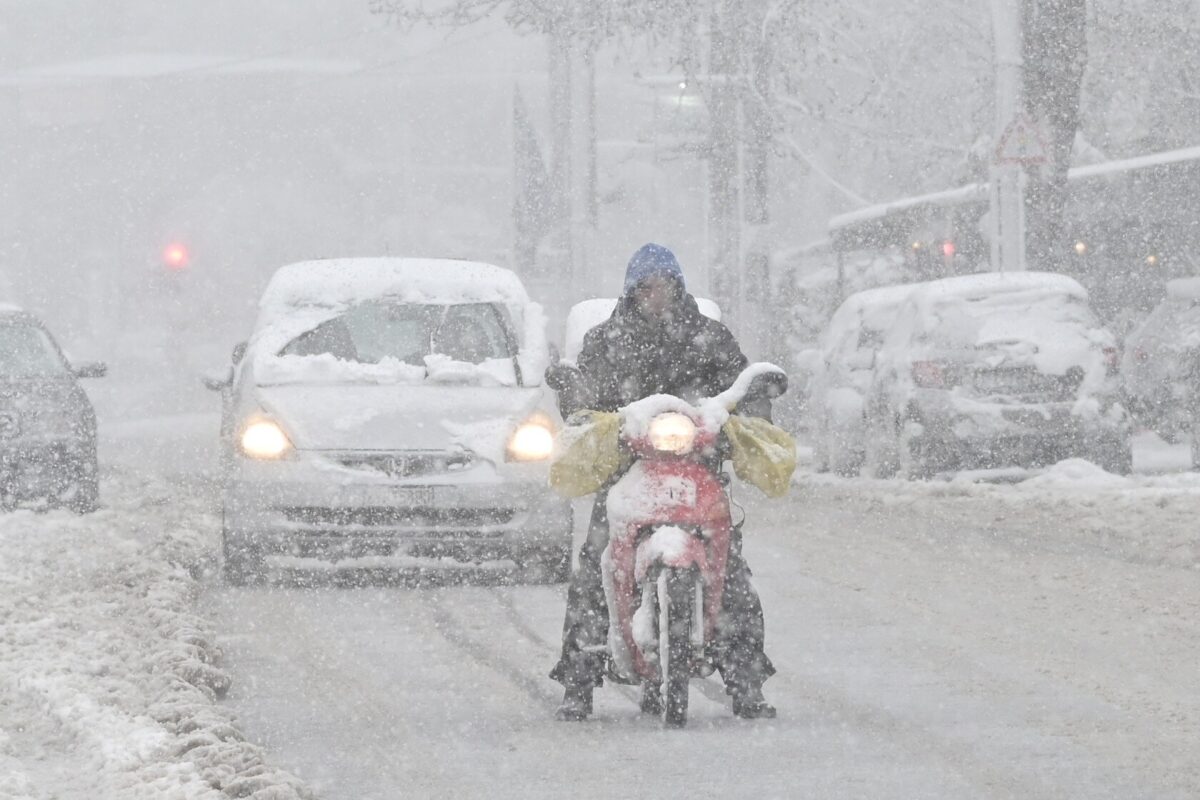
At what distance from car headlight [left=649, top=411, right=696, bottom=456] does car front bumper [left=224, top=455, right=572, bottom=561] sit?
4.59m

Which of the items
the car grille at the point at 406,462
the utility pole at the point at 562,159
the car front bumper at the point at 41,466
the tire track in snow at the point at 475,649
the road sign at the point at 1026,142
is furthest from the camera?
the utility pole at the point at 562,159

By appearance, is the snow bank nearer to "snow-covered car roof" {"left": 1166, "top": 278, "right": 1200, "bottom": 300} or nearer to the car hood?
"snow-covered car roof" {"left": 1166, "top": 278, "right": 1200, "bottom": 300}

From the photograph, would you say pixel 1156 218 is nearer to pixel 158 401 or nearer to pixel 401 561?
pixel 401 561

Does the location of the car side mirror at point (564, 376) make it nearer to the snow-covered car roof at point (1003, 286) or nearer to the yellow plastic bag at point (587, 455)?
the yellow plastic bag at point (587, 455)

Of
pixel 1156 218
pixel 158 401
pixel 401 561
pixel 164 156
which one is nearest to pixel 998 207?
pixel 1156 218

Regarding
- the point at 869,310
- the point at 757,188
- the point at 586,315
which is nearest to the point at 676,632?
the point at 586,315

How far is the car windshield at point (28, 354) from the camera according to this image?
16469 millimetres

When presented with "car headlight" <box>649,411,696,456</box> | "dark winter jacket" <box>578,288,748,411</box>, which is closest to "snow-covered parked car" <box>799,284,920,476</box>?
"dark winter jacket" <box>578,288,748,411</box>

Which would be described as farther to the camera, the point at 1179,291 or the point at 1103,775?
the point at 1179,291

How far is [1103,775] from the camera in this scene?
21.3 ft

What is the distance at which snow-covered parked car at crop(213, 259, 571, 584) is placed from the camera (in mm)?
11625

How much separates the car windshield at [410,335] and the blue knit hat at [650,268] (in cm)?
508

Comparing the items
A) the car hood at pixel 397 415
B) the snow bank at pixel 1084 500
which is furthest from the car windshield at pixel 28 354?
the snow bank at pixel 1084 500

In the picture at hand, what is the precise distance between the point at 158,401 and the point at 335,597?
36132mm
